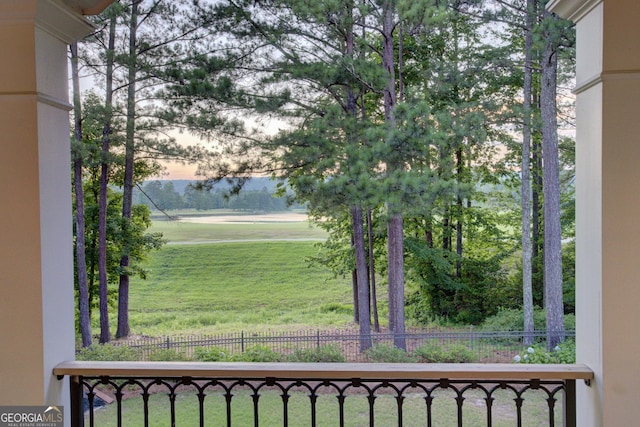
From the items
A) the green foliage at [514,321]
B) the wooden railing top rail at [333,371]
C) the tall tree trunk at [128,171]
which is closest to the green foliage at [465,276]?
the green foliage at [514,321]

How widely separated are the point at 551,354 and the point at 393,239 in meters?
2.30

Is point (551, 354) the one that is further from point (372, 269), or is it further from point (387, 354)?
point (372, 269)

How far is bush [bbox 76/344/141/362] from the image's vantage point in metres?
6.07

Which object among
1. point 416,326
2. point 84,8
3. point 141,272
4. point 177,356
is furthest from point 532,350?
point 84,8

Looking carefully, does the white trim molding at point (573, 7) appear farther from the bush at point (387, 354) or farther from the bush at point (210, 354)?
the bush at point (210, 354)

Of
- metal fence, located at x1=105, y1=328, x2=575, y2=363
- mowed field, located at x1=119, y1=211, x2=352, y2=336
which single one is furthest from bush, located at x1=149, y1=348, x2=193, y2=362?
mowed field, located at x1=119, y1=211, x2=352, y2=336

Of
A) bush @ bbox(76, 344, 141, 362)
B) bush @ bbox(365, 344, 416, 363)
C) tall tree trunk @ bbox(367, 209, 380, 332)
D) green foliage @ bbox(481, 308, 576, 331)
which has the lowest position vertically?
bush @ bbox(365, 344, 416, 363)

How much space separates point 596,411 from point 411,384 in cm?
49

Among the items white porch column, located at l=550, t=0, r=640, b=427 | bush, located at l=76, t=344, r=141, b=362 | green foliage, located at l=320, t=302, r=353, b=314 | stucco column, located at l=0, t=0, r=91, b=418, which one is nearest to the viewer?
white porch column, located at l=550, t=0, r=640, b=427

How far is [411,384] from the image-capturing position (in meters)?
1.44

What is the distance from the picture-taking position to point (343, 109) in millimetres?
6379

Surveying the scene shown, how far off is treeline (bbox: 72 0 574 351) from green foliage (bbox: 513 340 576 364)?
208 millimetres

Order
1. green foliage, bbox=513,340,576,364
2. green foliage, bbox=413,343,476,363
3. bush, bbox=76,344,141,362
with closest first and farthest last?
green foliage, bbox=513,340,576,364
green foliage, bbox=413,343,476,363
bush, bbox=76,344,141,362

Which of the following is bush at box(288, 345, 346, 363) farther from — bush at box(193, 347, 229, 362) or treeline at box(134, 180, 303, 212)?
treeline at box(134, 180, 303, 212)
